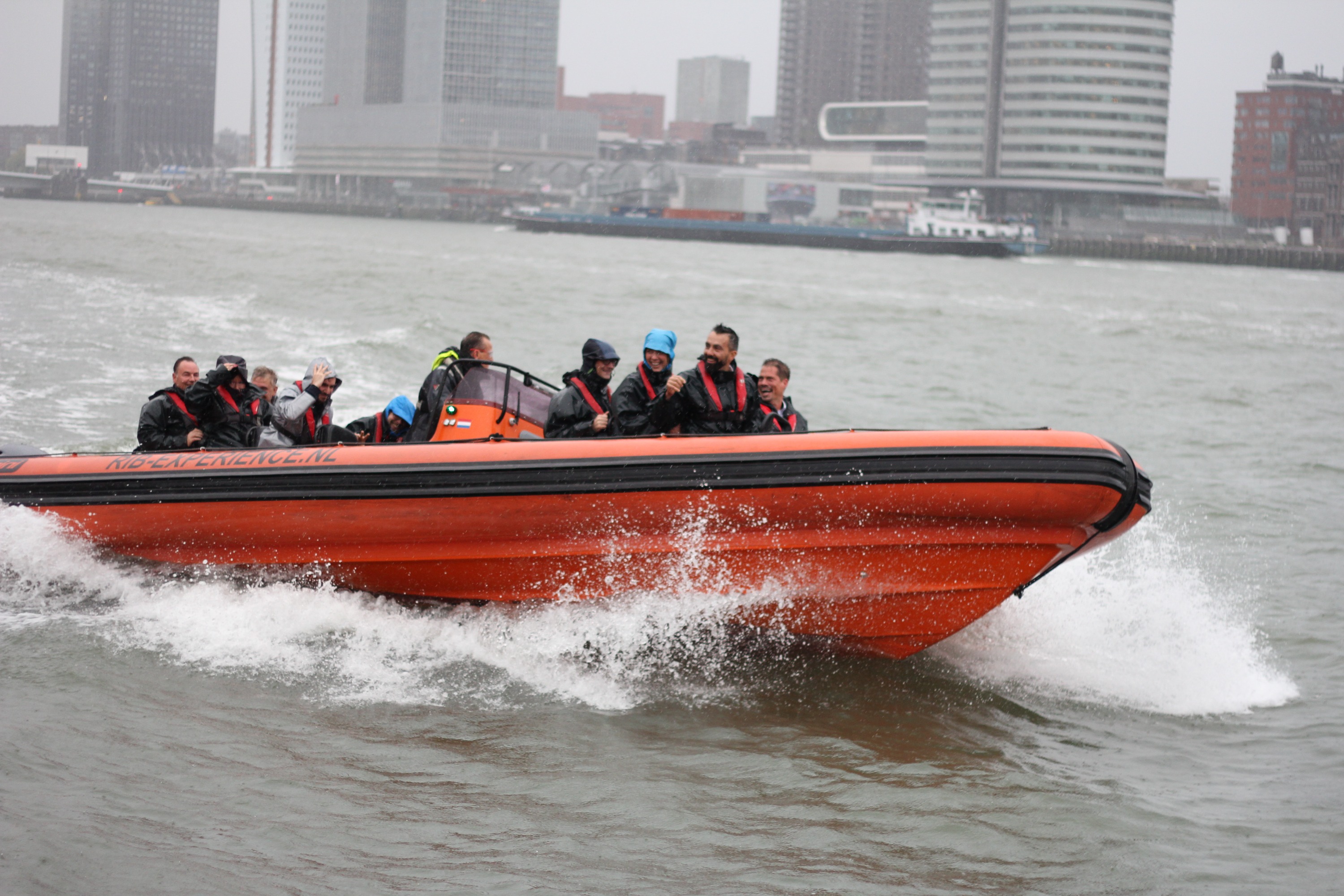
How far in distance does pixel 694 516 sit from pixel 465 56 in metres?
136

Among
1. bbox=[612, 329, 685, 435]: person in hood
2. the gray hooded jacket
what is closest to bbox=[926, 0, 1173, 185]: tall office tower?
the gray hooded jacket

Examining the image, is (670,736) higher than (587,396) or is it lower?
lower

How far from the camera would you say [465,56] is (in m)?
134

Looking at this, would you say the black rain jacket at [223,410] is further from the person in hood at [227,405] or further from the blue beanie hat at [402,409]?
the blue beanie hat at [402,409]

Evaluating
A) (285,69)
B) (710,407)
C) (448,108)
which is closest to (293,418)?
(710,407)

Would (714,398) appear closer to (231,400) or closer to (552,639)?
(552,639)

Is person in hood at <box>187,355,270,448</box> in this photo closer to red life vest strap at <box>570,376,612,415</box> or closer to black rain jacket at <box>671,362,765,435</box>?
red life vest strap at <box>570,376,612,415</box>

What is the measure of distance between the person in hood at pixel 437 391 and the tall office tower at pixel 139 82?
9595 cm

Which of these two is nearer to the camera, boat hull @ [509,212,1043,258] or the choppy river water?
the choppy river water

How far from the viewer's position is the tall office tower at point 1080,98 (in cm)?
9556

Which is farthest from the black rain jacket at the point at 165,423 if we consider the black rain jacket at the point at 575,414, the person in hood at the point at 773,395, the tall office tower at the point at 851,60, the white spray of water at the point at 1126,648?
the tall office tower at the point at 851,60

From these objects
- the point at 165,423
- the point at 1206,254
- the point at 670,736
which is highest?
the point at 1206,254

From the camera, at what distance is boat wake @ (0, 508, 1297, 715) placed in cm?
627

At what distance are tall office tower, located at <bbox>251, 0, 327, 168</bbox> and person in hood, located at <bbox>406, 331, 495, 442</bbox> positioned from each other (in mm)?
164715
